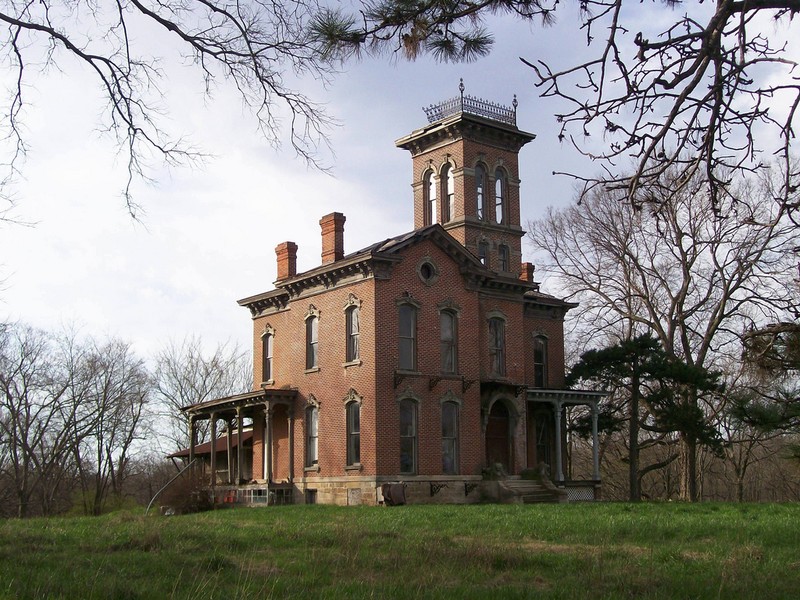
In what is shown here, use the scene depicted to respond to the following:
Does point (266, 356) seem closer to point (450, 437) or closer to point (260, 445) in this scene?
point (260, 445)

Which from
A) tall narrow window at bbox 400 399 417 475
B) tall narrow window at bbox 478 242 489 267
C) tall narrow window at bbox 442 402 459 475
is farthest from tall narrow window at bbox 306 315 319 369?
tall narrow window at bbox 478 242 489 267

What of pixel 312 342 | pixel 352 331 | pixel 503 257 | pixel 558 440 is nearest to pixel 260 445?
pixel 312 342

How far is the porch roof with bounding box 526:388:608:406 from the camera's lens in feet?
114

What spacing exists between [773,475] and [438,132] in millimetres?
38267

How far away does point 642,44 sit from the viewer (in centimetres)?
699

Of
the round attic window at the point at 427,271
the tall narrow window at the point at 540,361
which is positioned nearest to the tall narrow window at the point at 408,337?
the round attic window at the point at 427,271

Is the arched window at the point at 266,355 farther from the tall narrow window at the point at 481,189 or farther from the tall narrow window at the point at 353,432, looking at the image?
the tall narrow window at the point at 481,189

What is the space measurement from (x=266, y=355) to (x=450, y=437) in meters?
8.84

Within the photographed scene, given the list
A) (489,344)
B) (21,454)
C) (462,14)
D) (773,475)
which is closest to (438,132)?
(489,344)

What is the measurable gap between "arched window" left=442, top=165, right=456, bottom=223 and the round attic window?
6.09 m

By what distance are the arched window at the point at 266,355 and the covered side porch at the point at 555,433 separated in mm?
9912

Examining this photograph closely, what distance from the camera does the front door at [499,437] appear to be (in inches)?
1326

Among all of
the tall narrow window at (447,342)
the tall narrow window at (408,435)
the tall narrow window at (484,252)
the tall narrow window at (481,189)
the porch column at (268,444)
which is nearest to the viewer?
the tall narrow window at (408,435)

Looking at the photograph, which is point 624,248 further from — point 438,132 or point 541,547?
point 541,547
